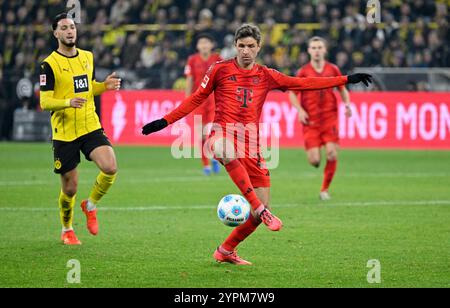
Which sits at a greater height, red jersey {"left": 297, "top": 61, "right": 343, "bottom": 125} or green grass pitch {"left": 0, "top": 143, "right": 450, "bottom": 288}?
red jersey {"left": 297, "top": 61, "right": 343, "bottom": 125}

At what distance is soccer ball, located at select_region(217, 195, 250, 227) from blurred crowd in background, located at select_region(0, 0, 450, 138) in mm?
17633

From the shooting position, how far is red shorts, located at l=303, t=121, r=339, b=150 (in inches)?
607

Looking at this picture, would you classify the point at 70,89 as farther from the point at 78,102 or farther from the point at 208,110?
the point at 208,110

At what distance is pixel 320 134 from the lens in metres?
15.5

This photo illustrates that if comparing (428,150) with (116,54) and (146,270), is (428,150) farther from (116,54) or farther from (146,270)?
(146,270)

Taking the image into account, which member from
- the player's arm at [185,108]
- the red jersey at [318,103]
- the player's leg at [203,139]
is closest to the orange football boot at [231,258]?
the player's arm at [185,108]

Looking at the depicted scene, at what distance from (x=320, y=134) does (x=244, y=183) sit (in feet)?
22.2

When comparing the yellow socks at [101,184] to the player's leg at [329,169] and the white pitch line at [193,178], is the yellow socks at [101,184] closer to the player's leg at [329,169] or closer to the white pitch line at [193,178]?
the player's leg at [329,169]

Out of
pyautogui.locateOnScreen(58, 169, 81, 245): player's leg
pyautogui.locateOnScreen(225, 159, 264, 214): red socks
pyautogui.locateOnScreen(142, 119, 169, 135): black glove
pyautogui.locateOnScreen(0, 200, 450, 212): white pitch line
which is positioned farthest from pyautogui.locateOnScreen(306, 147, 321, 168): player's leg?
pyautogui.locateOnScreen(142, 119, 169, 135): black glove

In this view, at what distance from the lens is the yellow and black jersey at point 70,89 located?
10.2m

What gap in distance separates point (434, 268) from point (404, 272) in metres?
0.37

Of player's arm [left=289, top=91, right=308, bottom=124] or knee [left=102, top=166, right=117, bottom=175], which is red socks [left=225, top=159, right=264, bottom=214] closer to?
knee [left=102, top=166, right=117, bottom=175]
